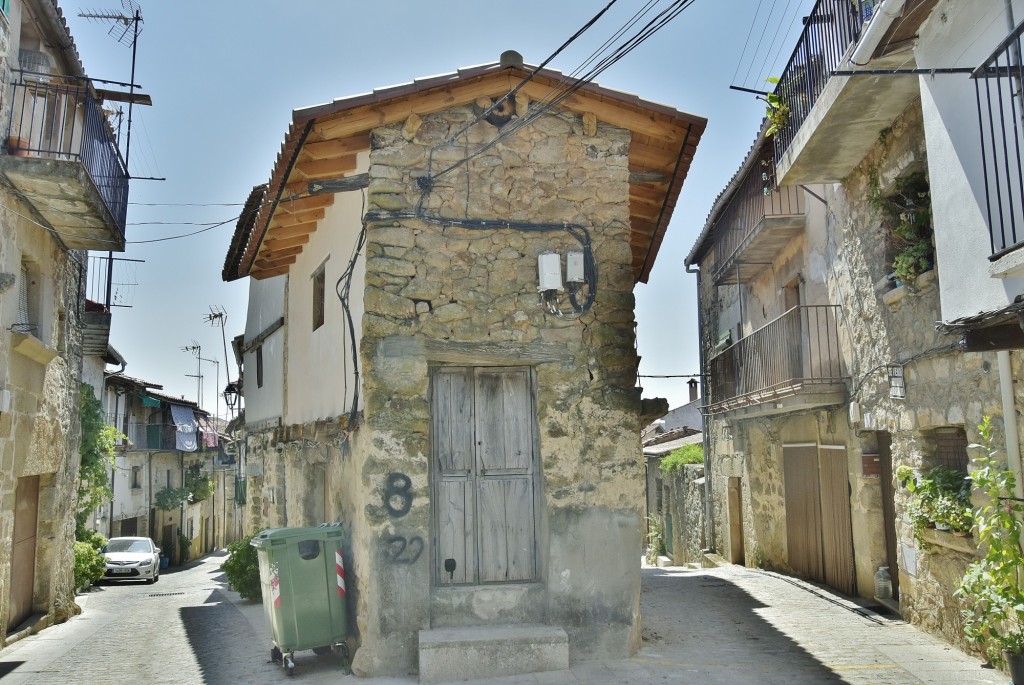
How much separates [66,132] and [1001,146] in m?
10.1

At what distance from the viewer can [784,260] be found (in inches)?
528

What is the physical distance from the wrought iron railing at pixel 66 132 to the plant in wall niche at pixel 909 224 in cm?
844

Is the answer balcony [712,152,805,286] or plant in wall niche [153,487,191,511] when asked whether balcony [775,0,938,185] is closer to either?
balcony [712,152,805,286]

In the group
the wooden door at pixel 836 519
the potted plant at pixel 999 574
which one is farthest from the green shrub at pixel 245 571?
the potted plant at pixel 999 574

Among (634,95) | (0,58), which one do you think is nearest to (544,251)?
(634,95)

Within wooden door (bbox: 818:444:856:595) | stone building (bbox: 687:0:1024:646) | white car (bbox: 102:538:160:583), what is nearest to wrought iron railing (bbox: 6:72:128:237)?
stone building (bbox: 687:0:1024:646)

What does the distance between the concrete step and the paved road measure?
0.11 metres

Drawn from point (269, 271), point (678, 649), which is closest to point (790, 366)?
point (678, 649)

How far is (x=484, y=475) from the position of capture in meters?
7.57

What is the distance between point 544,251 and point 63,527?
334 inches

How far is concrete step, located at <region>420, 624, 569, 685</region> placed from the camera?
667 cm

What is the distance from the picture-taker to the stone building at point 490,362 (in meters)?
7.15

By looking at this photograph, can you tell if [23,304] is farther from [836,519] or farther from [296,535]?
[836,519]

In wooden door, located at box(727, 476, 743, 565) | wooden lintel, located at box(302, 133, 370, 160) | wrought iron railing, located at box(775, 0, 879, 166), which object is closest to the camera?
wooden lintel, located at box(302, 133, 370, 160)
